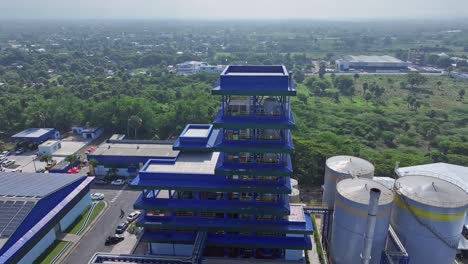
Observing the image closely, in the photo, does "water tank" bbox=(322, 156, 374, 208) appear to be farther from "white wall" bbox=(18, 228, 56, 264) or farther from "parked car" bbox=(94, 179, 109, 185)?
"parked car" bbox=(94, 179, 109, 185)

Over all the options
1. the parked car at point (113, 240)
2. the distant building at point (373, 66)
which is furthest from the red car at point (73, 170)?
the distant building at point (373, 66)

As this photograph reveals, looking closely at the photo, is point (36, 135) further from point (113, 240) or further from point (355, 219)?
point (355, 219)

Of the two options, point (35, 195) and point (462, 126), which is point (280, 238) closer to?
point (35, 195)

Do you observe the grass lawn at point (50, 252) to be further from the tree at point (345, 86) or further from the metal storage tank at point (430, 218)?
the tree at point (345, 86)

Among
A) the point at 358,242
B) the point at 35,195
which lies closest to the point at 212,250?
the point at 358,242

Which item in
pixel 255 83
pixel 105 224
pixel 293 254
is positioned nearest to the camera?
pixel 255 83

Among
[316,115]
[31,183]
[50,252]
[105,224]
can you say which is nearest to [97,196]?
[105,224]
